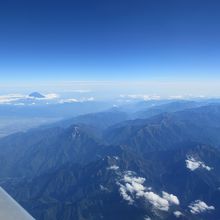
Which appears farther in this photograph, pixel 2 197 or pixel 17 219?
pixel 2 197
